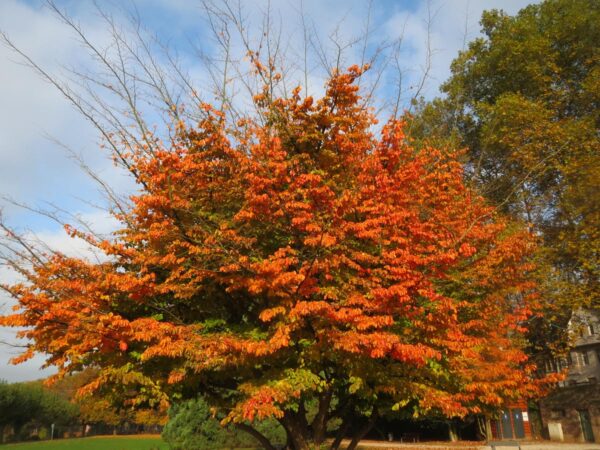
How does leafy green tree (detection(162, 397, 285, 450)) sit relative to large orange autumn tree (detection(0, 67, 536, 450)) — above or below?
below

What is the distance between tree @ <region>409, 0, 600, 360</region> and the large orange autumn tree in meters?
9.36

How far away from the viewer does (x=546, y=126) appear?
21.6 m

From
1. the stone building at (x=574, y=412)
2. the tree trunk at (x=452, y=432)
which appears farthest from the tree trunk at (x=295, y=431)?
the tree trunk at (x=452, y=432)

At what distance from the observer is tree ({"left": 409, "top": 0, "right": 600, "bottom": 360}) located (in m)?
20.1

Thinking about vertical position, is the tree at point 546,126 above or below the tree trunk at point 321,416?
above

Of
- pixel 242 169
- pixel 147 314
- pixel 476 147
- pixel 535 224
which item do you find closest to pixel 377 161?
pixel 242 169

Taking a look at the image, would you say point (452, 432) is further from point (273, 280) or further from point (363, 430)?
point (273, 280)

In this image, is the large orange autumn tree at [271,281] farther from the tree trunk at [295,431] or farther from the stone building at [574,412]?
the stone building at [574,412]

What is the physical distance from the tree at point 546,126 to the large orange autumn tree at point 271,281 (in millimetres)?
9360

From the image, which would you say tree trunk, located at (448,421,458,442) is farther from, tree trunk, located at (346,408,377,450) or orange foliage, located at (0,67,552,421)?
orange foliage, located at (0,67,552,421)

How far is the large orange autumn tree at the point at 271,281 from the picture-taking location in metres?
8.71

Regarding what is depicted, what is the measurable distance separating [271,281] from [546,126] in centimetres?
1836

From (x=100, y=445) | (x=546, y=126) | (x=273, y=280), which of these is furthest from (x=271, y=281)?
(x=100, y=445)

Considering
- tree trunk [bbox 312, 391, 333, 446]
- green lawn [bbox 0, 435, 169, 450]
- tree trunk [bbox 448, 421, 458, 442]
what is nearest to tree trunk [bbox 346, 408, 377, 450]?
tree trunk [bbox 312, 391, 333, 446]
